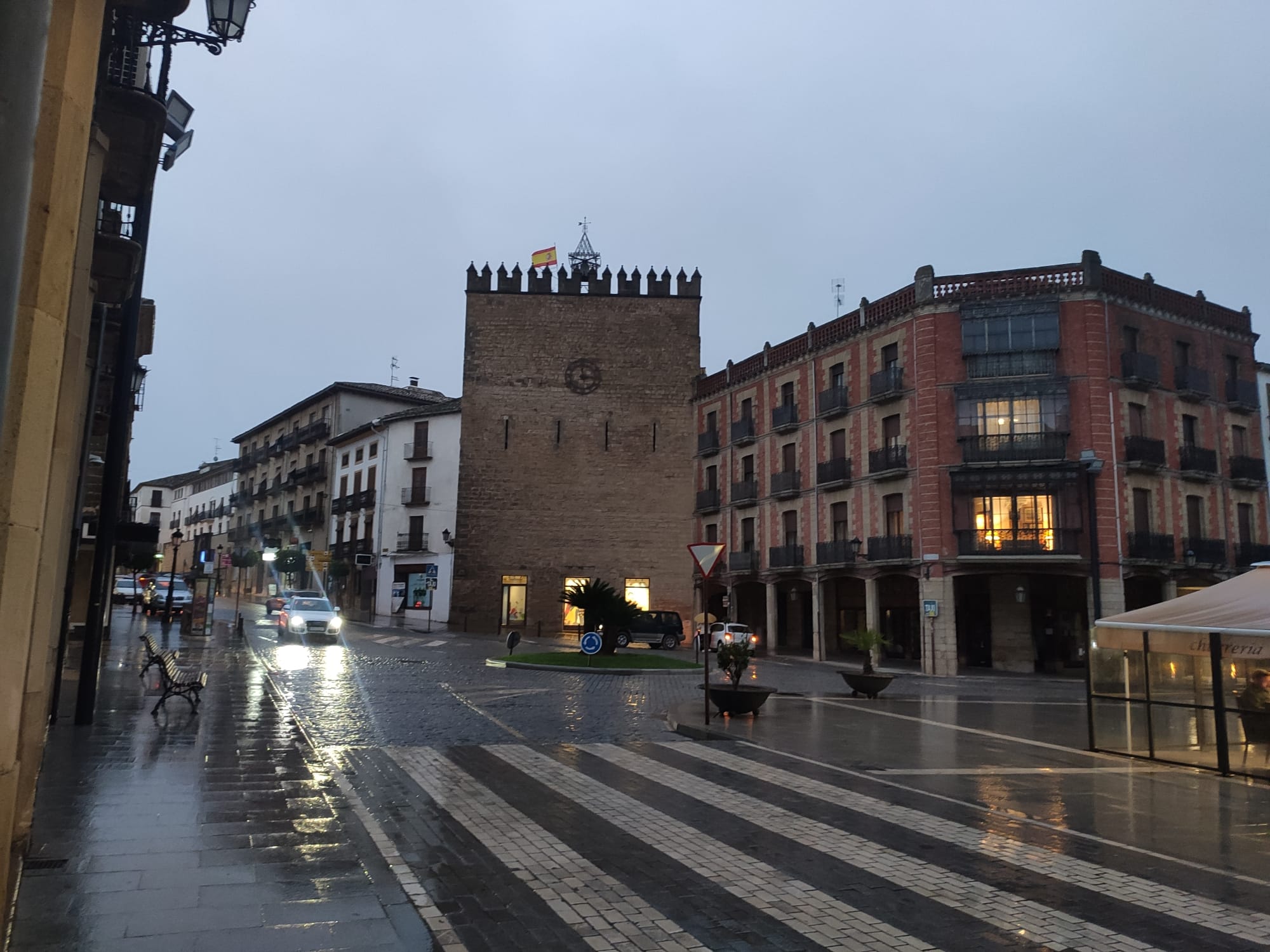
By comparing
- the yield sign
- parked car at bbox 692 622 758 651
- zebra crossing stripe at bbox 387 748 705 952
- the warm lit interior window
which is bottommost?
zebra crossing stripe at bbox 387 748 705 952

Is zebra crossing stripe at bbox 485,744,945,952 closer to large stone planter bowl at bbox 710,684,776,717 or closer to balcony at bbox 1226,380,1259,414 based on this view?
large stone planter bowl at bbox 710,684,776,717

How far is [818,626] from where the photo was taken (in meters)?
33.6

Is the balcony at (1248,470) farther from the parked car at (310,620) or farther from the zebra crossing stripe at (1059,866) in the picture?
the parked car at (310,620)

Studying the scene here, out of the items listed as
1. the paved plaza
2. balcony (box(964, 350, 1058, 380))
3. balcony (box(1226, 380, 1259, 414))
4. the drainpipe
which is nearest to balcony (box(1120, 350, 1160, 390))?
balcony (box(964, 350, 1058, 380))

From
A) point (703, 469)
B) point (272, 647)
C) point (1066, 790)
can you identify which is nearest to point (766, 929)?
point (1066, 790)

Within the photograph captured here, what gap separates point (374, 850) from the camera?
6.29 m

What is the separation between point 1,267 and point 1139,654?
12.5 metres

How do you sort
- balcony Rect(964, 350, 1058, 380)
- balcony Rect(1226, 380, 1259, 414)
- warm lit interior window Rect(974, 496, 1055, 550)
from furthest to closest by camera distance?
balcony Rect(1226, 380, 1259, 414) < balcony Rect(964, 350, 1058, 380) < warm lit interior window Rect(974, 496, 1055, 550)

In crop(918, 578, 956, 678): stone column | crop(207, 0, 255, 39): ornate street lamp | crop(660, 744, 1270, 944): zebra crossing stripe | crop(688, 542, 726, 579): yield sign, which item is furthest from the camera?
crop(918, 578, 956, 678): stone column

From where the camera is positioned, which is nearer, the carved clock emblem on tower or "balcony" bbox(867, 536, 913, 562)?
"balcony" bbox(867, 536, 913, 562)

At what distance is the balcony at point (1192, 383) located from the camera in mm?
30266

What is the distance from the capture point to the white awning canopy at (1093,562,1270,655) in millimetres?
10258

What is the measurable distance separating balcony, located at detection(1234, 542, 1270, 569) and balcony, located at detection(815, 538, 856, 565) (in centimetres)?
1247

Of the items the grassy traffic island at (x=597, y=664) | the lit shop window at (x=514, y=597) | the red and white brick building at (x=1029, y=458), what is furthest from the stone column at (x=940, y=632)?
the lit shop window at (x=514, y=597)
